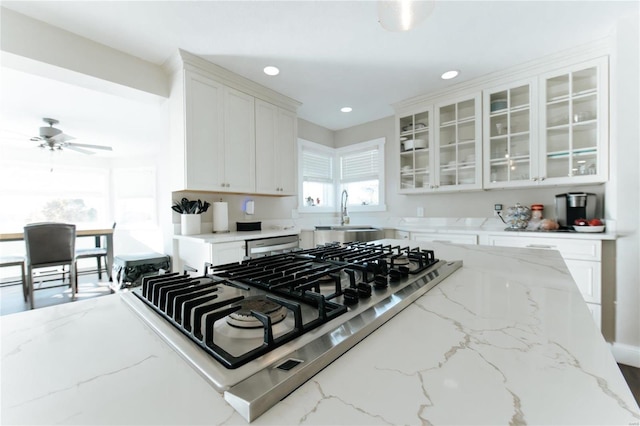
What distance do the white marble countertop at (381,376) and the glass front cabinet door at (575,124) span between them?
2459 millimetres

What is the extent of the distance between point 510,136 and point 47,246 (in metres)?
5.27

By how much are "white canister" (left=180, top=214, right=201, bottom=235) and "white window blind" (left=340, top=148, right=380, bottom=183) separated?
2.46 meters

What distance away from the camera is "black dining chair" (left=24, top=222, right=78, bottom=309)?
291 cm

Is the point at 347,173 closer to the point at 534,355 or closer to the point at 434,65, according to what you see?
the point at 434,65

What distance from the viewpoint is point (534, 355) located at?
423 mm

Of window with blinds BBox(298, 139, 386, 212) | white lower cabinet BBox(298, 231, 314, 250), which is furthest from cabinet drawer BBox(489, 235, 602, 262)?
white lower cabinet BBox(298, 231, 314, 250)

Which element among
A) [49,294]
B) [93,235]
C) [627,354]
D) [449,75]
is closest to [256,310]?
[627,354]

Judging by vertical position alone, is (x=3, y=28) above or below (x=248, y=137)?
above

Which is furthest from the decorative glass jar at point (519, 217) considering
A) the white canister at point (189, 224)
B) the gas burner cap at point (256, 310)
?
the white canister at point (189, 224)

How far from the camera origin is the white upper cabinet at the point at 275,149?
293cm

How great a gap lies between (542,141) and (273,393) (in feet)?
10.3

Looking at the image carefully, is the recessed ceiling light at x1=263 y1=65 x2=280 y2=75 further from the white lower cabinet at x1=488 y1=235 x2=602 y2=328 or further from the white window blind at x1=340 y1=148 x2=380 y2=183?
the white lower cabinet at x1=488 y1=235 x2=602 y2=328

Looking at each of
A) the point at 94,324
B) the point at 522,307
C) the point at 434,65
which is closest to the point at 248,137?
the point at 434,65

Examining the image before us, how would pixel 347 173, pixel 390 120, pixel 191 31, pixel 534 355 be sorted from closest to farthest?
1. pixel 534 355
2. pixel 191 31
3. pixel 390 120
4. pixel 347 173
